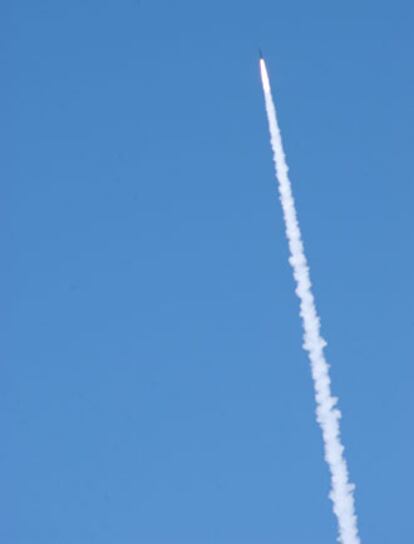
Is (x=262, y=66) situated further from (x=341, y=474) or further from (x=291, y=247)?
(x=341, y=474)

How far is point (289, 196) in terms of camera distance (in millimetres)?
34844

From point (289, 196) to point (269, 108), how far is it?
266 centimetres

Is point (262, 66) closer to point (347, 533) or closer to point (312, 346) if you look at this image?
point (312, 346)

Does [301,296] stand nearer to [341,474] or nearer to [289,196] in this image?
[289,196]

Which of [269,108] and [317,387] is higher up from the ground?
[269,108]

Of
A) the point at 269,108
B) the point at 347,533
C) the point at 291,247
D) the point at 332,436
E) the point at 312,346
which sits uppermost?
the point at 269,108

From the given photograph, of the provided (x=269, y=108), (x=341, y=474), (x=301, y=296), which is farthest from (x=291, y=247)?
(x=341, y=474)

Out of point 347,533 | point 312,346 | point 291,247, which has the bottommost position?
point 347,533

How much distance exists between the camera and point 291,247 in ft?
114

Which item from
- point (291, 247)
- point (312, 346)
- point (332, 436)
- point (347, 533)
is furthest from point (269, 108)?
point (347, 533)

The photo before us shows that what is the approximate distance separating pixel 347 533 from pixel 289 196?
390 inches

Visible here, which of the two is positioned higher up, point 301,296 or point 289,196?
point 289,196

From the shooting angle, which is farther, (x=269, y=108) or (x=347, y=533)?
(x=269, y=108)

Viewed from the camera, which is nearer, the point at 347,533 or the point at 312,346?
the point at 347,533
